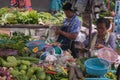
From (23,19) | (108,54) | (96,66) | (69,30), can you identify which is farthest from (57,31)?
(96,66)

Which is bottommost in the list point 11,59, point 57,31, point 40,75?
point 40,75

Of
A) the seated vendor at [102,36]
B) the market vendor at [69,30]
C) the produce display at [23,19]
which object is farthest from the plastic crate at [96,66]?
the produce display at [23,19]

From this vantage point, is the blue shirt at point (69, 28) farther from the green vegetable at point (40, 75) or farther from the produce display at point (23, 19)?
the green vegetable at point (40, 75)

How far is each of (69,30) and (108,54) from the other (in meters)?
1.13

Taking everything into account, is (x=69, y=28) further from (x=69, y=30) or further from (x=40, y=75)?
(x=40, y=75)

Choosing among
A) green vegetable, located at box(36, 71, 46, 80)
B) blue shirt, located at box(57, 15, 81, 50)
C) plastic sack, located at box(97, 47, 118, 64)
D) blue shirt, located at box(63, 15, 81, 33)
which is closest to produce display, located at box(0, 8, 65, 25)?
blue shirt, located at box(57, 15, 81, 50)

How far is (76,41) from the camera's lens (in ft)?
23.1

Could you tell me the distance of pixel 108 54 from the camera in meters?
6.28

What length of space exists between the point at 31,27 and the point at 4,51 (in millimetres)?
2432

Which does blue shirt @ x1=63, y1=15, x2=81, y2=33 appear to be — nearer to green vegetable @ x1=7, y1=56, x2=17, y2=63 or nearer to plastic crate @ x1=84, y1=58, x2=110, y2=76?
plastic crate @ x1=84, y1=58, x2=110, y2=76

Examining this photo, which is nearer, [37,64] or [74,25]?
[37,64]

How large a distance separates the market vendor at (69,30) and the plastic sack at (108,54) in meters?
0.77

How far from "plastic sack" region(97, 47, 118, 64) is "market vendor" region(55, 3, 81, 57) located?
772 millimetres

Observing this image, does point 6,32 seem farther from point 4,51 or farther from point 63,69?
point 63,69
